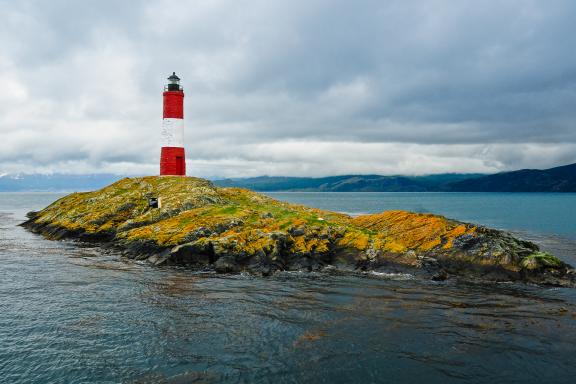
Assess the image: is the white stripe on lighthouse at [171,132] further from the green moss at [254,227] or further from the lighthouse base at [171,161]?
the green moss at [254,227]

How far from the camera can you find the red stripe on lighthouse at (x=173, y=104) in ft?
178

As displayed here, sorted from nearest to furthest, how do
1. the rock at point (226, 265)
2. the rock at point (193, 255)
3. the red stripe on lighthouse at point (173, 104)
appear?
the rock at point (226, 265) < the rock at point (193, 255) < the red stripe on lighthouse at point (173, 104)

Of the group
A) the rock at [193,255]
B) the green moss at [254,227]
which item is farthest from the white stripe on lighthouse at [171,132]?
the rock at [193,255]

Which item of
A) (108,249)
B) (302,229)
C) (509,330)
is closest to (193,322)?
(509,330)

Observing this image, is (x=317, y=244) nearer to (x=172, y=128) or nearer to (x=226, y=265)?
(x=226, y=265)

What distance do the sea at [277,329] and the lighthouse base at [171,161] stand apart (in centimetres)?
2744

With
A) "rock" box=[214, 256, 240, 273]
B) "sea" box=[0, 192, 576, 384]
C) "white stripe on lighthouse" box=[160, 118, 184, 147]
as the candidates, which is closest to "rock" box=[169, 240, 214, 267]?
"rock" box=[214, 256, 240, 273]

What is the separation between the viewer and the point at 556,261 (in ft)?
95.4

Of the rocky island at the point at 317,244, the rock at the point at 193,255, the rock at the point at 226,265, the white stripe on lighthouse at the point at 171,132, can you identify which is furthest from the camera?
the white stripe on lighthouse at the point at 171,132

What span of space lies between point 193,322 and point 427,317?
35.9 feet

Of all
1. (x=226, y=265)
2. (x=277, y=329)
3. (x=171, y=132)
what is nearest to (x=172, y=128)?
(x=171, y=132)

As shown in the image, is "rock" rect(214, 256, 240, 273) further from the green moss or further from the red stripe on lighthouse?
the red stripe on lighthouse

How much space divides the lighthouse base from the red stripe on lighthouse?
431 centimetres

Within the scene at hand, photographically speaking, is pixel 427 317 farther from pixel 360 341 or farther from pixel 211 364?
pixel 211 364
